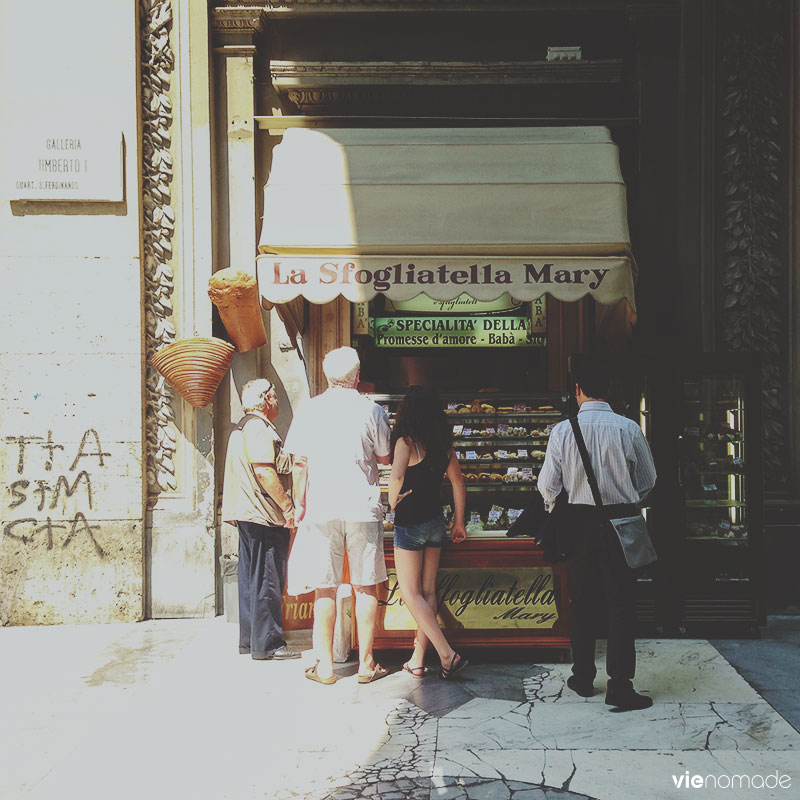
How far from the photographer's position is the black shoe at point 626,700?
4457mm

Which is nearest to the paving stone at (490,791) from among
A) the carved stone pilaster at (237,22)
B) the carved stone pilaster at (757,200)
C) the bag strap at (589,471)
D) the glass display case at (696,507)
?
the bag strap at (589,471)

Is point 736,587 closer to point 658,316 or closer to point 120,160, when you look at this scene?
point 658,316

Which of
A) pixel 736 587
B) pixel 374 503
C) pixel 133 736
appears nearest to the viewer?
pixel 133 736

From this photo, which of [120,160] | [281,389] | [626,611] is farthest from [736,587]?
[120,160]

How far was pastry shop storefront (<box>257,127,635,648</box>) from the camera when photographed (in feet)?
17.8

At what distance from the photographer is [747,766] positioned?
3713 millimetres

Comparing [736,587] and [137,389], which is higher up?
[137,389]

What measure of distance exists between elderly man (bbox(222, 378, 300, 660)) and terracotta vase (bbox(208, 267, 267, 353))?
103cm

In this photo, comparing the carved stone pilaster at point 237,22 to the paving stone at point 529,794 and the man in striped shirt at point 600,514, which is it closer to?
the man in striped shirt at point 600,514

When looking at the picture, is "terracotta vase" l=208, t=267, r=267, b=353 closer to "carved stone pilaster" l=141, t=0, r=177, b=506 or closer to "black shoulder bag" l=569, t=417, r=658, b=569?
"carved stone pilaster" l=141, t=0, r=177, b=506

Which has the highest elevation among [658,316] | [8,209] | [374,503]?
[8,209]

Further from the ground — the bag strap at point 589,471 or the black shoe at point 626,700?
the bag strap at point 589,471

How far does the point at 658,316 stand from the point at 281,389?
3.29 metres

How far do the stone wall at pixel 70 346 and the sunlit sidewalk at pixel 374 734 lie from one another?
45.5 inches
